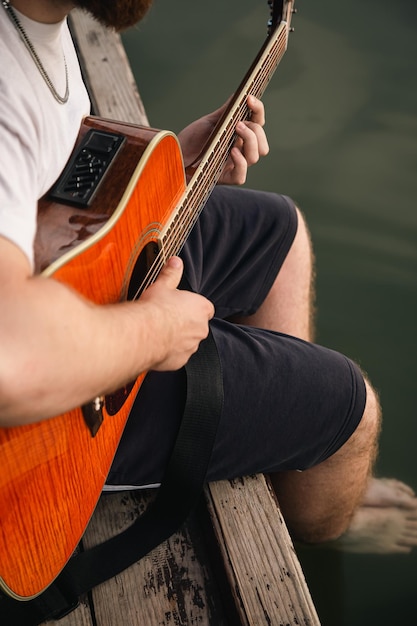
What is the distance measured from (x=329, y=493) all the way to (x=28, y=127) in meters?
1.10

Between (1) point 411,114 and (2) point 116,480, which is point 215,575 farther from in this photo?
(1) point 411,114

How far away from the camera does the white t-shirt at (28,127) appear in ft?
2.27

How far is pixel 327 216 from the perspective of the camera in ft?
7.89

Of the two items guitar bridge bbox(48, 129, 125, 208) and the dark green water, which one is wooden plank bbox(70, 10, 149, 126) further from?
guitar bridge bbox(48, 129, 125, 208)

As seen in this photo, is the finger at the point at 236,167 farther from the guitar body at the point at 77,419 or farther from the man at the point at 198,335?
the guitar body at the point at 77,419

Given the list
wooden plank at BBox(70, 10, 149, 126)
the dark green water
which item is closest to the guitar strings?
wooden plank at BBox(70, 10, 149, 126)

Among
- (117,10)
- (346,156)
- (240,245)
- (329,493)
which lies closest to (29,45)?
(117,10)

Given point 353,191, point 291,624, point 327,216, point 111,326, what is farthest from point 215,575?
point 353,191

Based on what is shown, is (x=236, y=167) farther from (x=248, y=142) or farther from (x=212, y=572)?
(x=212, y=572)

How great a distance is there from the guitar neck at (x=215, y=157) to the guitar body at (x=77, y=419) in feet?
0.27

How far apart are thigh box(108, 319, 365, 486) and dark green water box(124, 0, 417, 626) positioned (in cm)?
64

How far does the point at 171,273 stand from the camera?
1059mm

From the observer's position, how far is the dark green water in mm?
1676

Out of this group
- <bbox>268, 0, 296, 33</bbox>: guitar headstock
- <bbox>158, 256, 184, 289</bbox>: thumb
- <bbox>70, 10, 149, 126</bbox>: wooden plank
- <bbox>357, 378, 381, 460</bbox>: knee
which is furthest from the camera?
<bbox>70, 10, 149, 126</bbox>: wooden plank
